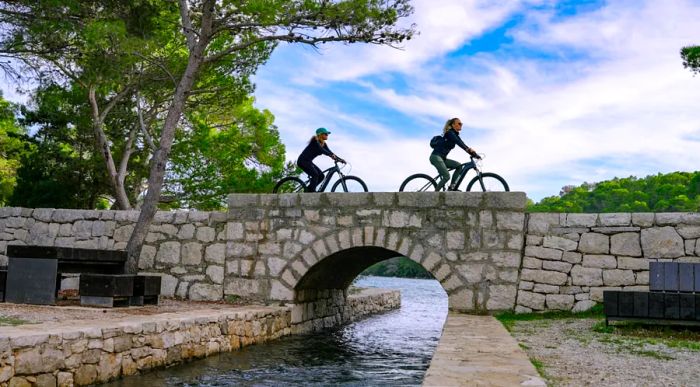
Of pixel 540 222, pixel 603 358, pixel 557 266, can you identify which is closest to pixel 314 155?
pixel 540 222

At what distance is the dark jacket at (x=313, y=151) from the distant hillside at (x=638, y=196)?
28.2m

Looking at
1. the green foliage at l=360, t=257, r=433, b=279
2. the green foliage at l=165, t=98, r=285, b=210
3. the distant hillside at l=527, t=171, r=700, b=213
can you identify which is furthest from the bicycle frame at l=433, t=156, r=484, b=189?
the green foliage at l=360, t=257, r=433, b=279

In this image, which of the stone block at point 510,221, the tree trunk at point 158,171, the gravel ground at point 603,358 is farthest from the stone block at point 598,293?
the tree trunk at point 158,171

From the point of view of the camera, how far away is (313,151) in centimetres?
1062

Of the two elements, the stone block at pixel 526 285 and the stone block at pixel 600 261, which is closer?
the stone block at pixel 600 261

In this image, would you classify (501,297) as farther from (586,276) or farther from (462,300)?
(586,276)

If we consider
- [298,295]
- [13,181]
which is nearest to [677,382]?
[298,295]

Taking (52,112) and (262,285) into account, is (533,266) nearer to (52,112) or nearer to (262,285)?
(262,285)

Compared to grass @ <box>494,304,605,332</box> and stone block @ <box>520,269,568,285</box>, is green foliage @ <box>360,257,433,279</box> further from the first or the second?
grass @ <box>494,304,605,332</box>

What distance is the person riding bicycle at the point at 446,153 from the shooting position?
9836 millimetres

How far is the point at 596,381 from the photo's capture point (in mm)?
4371

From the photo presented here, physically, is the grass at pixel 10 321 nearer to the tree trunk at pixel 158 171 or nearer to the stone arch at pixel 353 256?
the tree trunk at pixel 158 171

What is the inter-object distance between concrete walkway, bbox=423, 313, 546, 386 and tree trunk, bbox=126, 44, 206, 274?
536 cm

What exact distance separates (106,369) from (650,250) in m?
6.61
